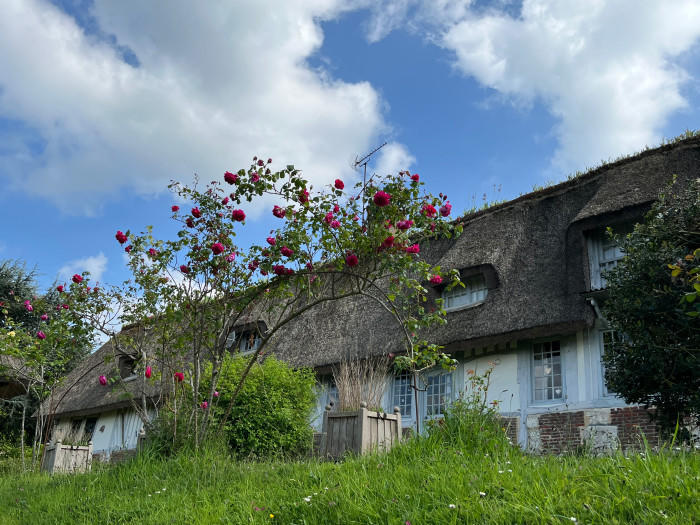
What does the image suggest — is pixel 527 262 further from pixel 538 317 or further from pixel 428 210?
pixel 428 210

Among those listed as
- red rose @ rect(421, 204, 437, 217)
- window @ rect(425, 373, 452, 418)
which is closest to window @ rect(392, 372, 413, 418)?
window @ rect(425, 373, 452, 418)

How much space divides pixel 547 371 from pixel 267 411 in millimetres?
4407

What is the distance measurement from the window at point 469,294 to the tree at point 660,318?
152 inches

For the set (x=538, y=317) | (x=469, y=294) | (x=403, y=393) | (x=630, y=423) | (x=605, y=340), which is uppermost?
(x=469, y=294)

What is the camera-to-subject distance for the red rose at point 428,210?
257 inches

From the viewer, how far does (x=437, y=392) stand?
10.7m

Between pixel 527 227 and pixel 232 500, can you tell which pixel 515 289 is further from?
pixel 232 500

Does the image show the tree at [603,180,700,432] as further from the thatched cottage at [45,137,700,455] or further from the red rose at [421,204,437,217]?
the red rose at [421,204,437,217]

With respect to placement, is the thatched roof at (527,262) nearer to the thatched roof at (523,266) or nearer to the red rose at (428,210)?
the thatched roof at (523,266)

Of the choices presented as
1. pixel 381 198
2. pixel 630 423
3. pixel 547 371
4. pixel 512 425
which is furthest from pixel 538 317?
pixel 381 198

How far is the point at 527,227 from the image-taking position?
36.9ft

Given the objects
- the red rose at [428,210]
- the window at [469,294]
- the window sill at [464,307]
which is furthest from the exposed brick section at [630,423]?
the red rose at [428,210]

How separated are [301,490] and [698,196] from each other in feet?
17.2

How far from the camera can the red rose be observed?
6.52 metres
